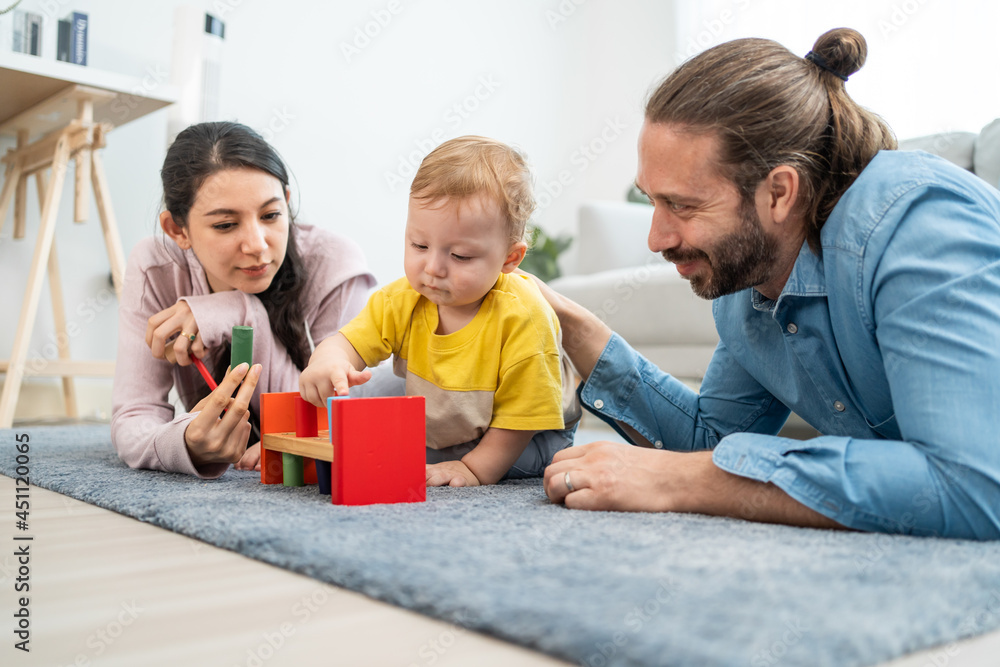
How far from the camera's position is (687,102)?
3.02 ft

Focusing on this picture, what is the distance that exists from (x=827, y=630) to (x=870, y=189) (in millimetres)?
524

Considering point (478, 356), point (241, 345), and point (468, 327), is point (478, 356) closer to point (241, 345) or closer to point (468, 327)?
point (468, 327)

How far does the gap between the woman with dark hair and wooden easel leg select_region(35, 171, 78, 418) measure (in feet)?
3.81

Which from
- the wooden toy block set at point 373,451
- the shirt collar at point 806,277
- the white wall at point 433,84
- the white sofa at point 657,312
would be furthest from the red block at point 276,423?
the white wall at point 433,84

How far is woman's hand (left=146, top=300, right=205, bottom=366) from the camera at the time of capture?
4.11 feet

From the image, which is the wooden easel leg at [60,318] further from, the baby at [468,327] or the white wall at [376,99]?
the baby at [468,327]

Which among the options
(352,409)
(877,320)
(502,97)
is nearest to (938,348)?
(877,320)

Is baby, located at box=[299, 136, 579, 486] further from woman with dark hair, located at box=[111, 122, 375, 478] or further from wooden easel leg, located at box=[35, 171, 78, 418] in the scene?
wooden easel leg, located at box=[35, 171, 78, 418]

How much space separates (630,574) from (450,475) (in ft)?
1.75

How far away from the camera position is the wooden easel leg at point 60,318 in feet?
7.85

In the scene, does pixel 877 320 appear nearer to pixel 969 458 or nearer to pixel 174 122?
pixel 969 458

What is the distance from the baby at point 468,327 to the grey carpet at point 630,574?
191mm

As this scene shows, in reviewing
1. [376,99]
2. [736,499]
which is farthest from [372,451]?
[376,99]

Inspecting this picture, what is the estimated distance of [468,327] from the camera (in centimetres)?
115
